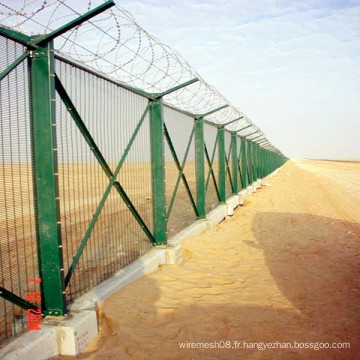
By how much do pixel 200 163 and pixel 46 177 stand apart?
18.1 feet

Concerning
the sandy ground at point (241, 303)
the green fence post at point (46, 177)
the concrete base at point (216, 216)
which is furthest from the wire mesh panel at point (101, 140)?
the concrete base at point (216, 216)

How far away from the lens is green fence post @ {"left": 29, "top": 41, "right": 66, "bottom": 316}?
3.06 metres

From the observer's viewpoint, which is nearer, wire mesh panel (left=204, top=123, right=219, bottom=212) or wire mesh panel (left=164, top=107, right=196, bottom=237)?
wire mesh panel (left=164, top=107, right=196, bottom=237)

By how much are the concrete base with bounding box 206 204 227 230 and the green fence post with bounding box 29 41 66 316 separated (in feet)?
18.0

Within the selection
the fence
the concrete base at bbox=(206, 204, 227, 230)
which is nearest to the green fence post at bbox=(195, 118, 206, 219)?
the concrete base at bbox=(206, 204, 227, 230)

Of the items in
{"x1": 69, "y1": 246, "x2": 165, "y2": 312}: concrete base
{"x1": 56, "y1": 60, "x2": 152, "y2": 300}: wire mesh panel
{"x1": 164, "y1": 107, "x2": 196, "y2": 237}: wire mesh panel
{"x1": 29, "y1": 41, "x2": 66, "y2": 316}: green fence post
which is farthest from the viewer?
{"x1": 164, "y1": 107, "x2": 196, "y2": 237}: wire mesh panel

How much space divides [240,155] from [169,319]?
1184 centimetres

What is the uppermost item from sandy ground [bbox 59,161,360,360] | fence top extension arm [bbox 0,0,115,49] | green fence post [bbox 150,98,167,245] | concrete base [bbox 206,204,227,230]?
fence top extension arm [bbox 0,0,115,49]

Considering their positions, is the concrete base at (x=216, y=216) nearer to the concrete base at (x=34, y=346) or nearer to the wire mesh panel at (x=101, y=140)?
the wire mesh panel at (x=101, y=140)

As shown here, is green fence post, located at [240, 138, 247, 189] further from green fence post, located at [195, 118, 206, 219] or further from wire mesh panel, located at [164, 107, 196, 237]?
green fence post, located at [195, 118, 206, 219]

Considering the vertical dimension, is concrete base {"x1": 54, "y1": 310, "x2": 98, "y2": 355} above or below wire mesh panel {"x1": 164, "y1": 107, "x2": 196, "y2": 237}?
below

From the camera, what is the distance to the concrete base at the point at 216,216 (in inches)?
334

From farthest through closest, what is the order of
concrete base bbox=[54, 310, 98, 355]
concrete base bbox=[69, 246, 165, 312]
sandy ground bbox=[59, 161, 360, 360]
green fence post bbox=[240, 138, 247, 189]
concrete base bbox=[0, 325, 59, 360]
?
green fence post bbox=[240, 138, 247, 189] < concrete base bbox=[69, 246, 165, 312] < sandy ground bbox=[59, 161, 360, 360] < concrete base bbox=[54, 310, 98, 355] < concrete base bbox=[0, 325, 59, 360]

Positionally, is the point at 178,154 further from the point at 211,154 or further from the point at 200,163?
the point at 211,154
